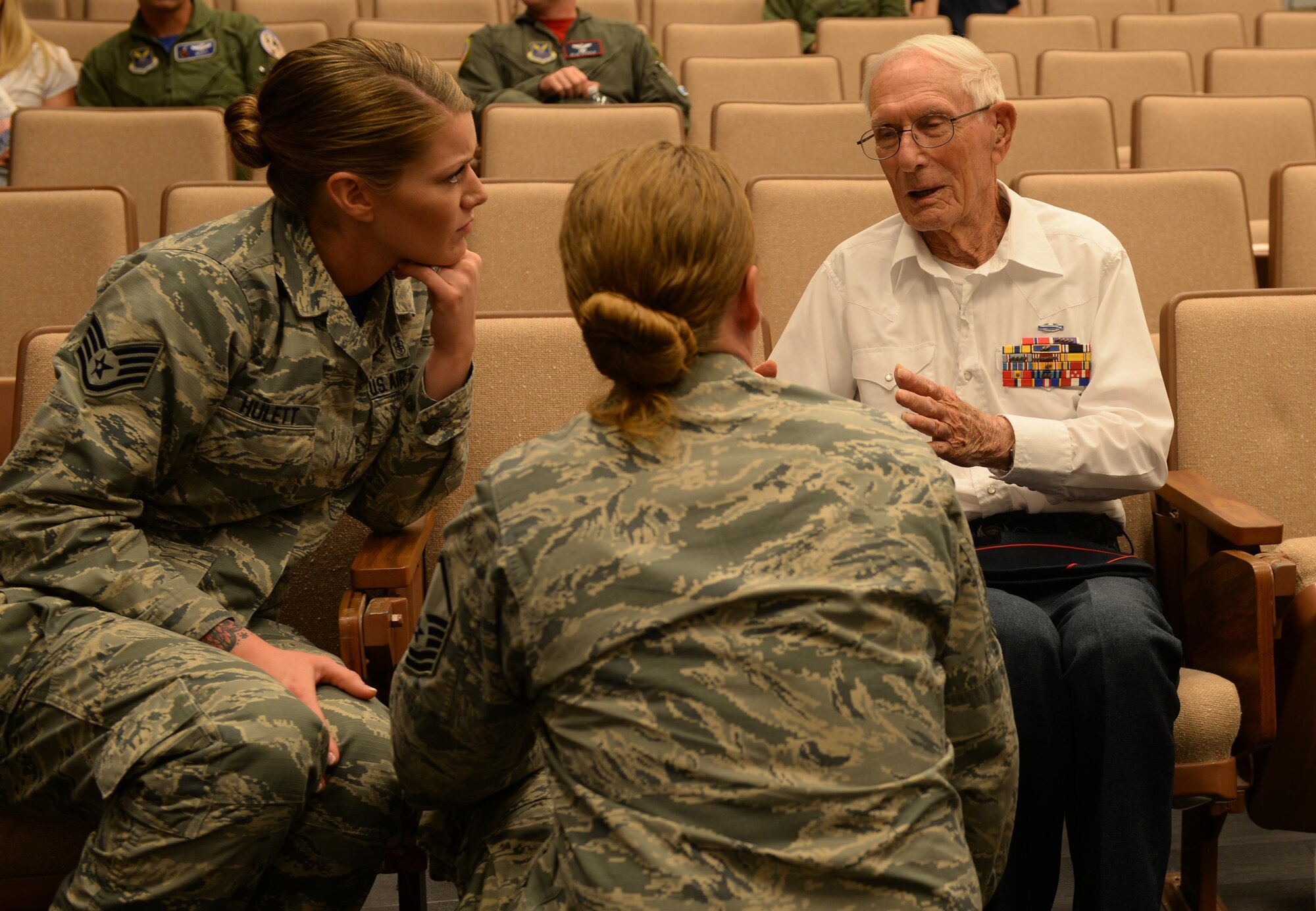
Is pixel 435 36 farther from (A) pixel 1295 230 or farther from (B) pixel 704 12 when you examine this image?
(A) pixel 1295 230

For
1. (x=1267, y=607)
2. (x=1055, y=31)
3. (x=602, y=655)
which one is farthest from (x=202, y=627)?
(x=1055, y=31)

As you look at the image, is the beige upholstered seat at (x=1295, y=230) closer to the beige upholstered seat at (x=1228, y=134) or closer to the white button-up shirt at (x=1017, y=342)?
the beige upholstered seat at (x=1228, y=134)

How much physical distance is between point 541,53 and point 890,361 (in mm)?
2110

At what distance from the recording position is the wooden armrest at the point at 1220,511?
1.49 metres

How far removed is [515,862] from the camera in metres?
1.00

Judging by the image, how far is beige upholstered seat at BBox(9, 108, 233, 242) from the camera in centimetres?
273

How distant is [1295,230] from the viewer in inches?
92.0

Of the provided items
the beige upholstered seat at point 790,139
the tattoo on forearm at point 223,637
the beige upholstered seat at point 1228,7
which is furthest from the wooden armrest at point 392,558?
the beige upholstered seat at point 1228,7

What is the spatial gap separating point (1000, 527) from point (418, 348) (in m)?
0.80

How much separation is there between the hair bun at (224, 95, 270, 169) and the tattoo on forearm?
50 cm

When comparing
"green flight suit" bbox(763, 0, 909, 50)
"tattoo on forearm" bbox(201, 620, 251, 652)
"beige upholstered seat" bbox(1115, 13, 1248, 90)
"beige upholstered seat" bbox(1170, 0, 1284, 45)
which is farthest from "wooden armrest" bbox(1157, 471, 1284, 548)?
"beige upholstered seat" bbox(1170, 0, 1284, 45)

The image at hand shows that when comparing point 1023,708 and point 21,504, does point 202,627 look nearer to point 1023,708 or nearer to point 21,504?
point 21,504

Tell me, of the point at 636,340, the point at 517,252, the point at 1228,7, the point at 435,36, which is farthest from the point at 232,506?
the point at 1228,7

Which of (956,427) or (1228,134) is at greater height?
(1228,134)
